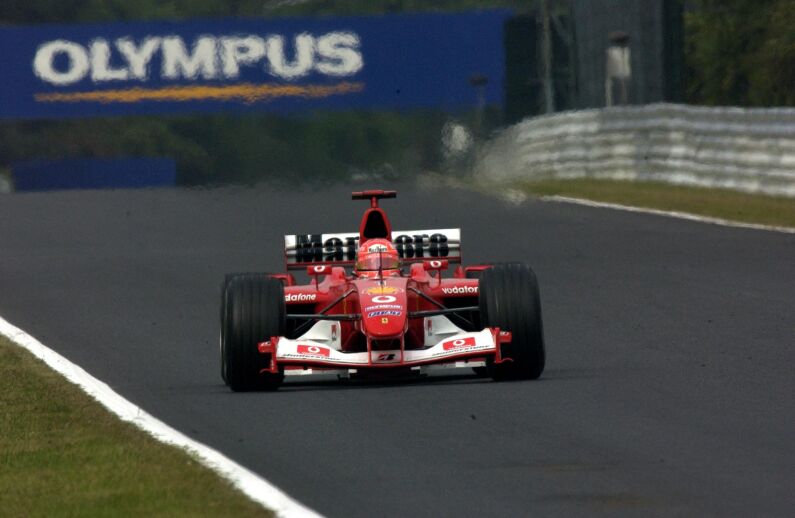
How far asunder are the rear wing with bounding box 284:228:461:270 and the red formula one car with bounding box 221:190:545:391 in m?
0.33

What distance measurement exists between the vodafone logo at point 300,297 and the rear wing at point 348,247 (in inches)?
27.2

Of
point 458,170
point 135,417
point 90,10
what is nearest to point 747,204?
point 458,170

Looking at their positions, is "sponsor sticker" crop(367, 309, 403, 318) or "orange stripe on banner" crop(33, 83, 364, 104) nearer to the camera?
"sponsor sticker" crop(367, 309, 403, 318)

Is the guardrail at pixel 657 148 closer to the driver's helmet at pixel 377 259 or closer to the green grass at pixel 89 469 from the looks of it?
the driver's helmet at pixel 377 259

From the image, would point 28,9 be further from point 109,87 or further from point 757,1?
point 757,1

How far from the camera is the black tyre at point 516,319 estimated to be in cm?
1124

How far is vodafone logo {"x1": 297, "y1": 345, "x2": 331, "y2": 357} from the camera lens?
1101 centimetres

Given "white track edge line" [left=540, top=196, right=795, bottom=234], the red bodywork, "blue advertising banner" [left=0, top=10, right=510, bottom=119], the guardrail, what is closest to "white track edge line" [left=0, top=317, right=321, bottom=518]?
the red bodywork

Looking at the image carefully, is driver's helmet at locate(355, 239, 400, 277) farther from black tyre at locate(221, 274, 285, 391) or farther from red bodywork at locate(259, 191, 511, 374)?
black tyre at locate(221, 274, 285, 391)

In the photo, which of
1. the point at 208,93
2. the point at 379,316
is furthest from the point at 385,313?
the point at 208,93

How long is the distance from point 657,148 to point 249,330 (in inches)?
700

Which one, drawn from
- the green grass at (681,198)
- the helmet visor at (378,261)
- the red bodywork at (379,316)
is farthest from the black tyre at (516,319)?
the green grass at (681,198)

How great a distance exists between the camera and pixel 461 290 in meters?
11.9

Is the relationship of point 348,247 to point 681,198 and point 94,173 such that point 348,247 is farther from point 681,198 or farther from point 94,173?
point 94,173
